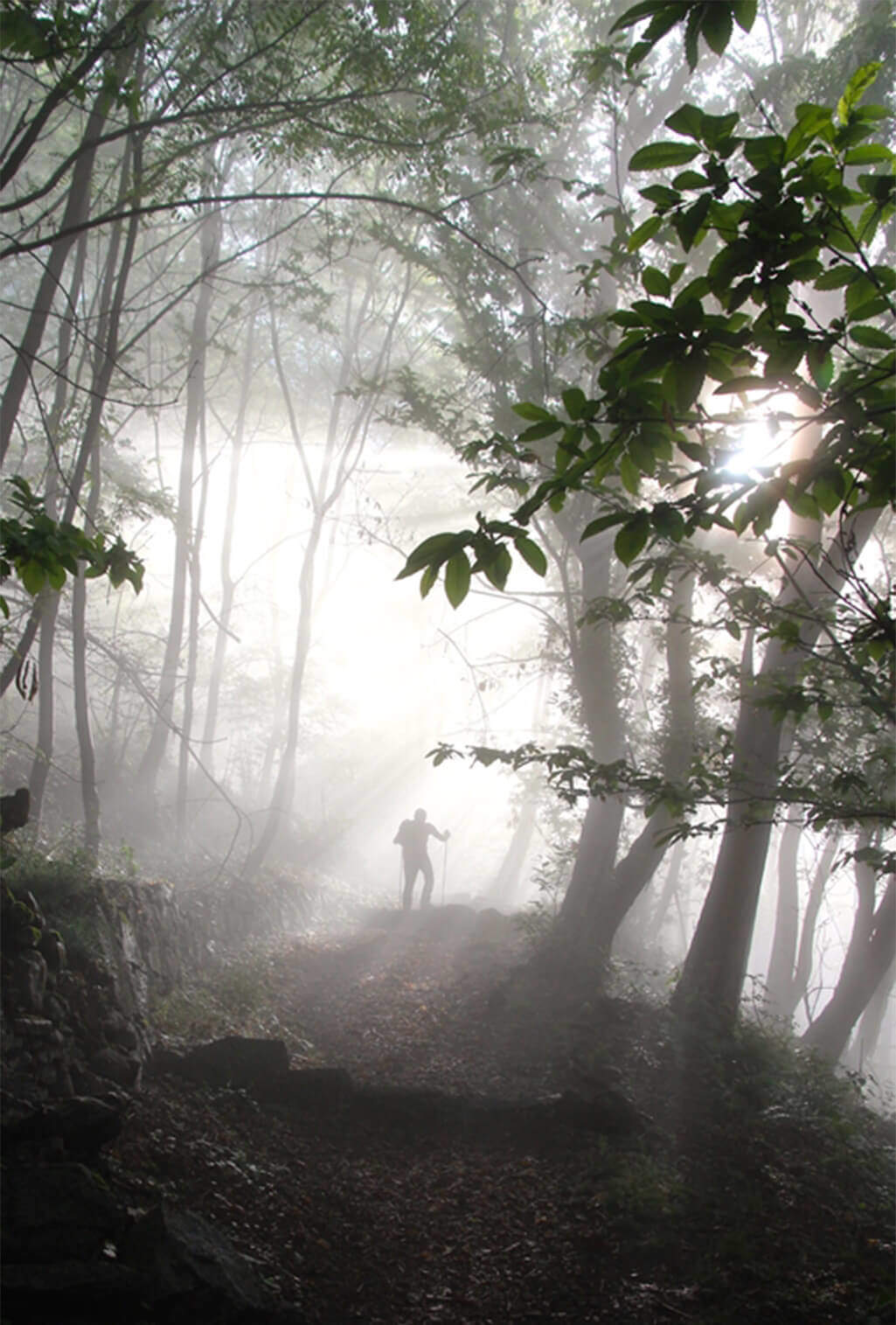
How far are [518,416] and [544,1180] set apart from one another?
4.66 m

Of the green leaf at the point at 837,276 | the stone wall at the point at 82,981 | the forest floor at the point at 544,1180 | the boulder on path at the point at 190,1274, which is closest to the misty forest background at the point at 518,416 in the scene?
the green leaf at the point at 837,276

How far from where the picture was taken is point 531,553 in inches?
52.9

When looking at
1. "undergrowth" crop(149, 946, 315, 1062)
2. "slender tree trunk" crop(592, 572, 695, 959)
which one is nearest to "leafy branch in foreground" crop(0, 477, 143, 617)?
"undergrowth" crop(149, 946, 315, 1062)

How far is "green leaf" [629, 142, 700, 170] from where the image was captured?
1.38 metres

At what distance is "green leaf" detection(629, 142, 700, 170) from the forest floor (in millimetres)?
4380

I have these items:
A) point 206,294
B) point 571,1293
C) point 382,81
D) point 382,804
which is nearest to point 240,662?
point 382,804

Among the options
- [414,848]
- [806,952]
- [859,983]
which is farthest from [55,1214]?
[806,952]

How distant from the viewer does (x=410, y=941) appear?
39.3ft

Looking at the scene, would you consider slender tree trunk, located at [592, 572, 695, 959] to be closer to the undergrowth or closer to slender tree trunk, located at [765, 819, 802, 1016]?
the undergrowth

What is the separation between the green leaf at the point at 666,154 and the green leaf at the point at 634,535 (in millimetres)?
616

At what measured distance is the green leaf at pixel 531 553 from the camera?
4.34 ft

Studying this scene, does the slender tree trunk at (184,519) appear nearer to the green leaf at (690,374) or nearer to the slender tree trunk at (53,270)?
the slender tree trunk at (53,270)

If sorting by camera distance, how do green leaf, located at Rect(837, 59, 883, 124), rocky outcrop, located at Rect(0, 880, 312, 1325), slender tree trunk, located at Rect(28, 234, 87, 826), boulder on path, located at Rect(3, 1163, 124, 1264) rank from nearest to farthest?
green leaf, located at Rect(837, 59, 883, 124) → rocky outcrop, located at Rect(0, 880, 312, 1325) → boulder on path, located at Rect(3, 1163, 124, 1264) → slender tree trunk, located at Rect(28, 234, 87, 826)

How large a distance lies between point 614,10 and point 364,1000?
43.3ft
